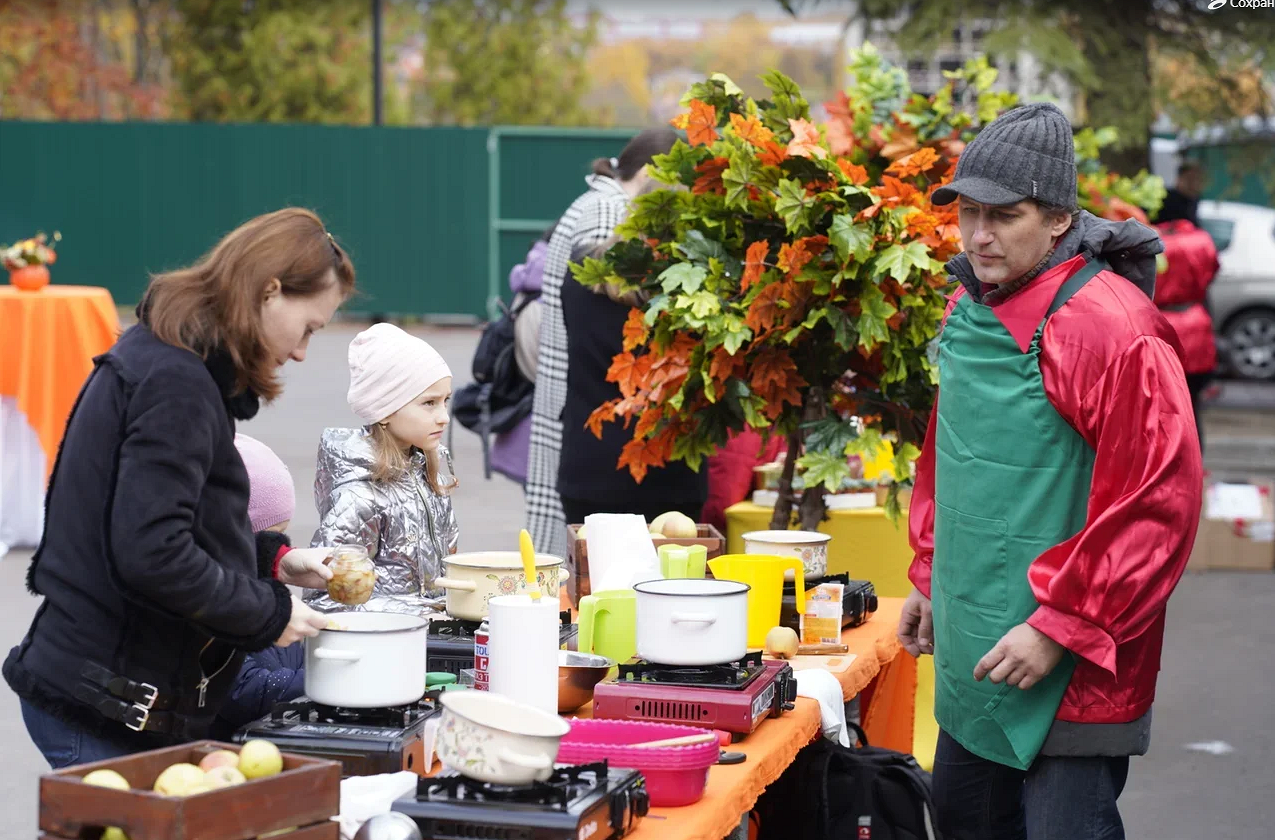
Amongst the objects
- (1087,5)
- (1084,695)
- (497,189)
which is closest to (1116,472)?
(1084,695)

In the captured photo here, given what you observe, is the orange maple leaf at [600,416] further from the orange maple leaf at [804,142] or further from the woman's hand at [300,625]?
the woman's hand at [300,625]

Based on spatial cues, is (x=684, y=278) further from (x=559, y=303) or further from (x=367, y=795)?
(x=367, y=795)

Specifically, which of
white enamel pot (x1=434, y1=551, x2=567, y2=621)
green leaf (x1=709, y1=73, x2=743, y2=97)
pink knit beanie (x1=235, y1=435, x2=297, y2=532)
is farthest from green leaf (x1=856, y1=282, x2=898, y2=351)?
pink knit beanie (x1=235, y1=435, x2=297, y2=532)

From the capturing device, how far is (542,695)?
2.77 m

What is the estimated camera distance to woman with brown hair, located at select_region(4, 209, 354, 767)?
248 cm

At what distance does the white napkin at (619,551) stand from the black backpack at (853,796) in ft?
1.91

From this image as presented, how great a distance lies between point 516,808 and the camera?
2.24 m

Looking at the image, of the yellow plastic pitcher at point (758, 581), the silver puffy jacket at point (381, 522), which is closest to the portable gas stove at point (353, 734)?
the silver puffy jacket at point (381, 522)

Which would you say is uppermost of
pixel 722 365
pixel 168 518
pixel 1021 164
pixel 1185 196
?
pixel 1185 196

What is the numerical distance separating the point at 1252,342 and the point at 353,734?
1452 cm

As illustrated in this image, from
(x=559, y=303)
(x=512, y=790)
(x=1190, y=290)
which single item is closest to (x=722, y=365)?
(x=559, y=303)

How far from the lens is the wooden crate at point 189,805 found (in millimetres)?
2010

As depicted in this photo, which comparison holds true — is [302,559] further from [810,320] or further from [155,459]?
[810,320]

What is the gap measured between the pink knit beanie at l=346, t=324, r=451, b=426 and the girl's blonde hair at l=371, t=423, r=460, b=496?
0.05 metres
